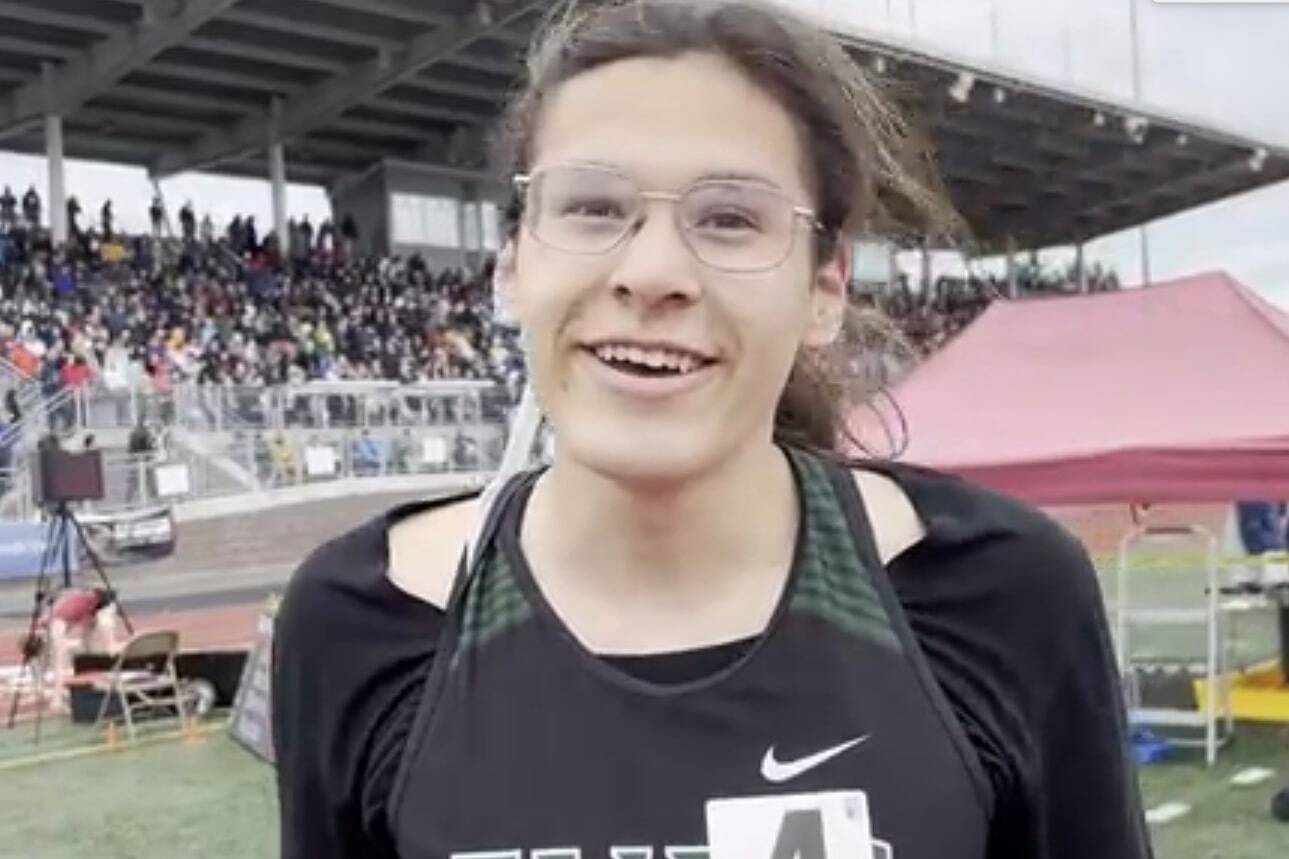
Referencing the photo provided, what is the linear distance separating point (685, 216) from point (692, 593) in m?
0.26

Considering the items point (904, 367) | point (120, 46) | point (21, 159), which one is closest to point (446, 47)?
point (120, 46)

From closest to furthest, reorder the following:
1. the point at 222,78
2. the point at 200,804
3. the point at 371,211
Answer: the point at 200,804 → the point at 222,78 → the point at 371,211

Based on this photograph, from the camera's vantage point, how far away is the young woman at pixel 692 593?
1.22 metres

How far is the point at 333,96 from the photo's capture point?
3169cm

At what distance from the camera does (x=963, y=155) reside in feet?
118

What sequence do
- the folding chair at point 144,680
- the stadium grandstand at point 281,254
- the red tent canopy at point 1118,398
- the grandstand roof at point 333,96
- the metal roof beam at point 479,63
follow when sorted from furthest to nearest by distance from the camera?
the metal roof beam at point 479,63
the grandstand roof at point 333,96
the stadium grandstand at point 281,254
the folding chair at point 144,680
the red tent canopy at point 1118,398

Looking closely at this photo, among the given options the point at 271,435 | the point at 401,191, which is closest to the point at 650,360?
the point at 271,435

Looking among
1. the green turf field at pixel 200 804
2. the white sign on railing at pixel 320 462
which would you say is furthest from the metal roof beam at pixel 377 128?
the green turf field at pixel 200 804

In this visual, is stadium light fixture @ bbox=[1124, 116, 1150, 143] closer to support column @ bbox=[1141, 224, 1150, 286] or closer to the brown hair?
support column @ bbox=[1141, 224, 1150, 286]

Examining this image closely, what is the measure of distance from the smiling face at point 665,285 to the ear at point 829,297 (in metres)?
0.02

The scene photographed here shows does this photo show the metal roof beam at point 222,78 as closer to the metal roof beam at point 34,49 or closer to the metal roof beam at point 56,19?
the metal roof beam at point 34,49

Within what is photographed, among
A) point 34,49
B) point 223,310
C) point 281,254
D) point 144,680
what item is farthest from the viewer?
point 281,254

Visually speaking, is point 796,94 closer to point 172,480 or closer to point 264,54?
point 172,480

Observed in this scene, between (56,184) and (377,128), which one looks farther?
(377,128)
